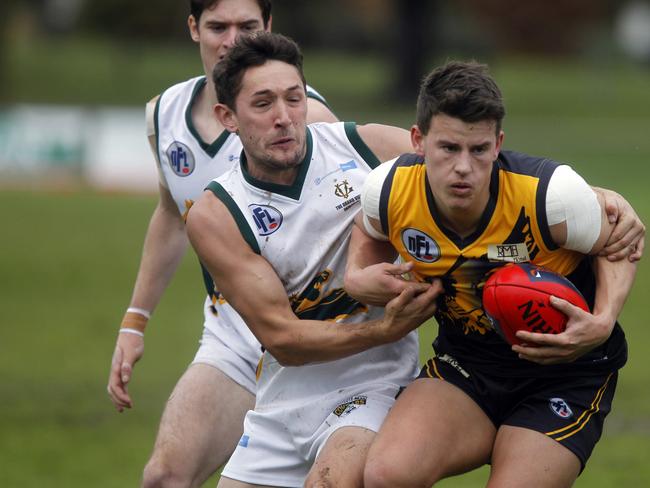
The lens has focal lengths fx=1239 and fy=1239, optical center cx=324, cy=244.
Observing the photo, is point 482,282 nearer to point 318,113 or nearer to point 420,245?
point 420,245

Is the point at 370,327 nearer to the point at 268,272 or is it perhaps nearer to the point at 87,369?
the point at 268,272

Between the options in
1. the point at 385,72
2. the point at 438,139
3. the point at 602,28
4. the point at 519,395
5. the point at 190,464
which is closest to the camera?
the point at 438,139

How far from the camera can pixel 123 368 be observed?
241 inches

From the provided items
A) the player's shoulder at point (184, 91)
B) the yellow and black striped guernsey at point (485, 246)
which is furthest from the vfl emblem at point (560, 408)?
the player's shoulder at point (184, 91)

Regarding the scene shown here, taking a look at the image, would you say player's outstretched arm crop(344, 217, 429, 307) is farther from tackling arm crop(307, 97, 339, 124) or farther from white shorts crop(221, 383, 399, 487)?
A: tackling arm crop(307, 97, 339, 124)

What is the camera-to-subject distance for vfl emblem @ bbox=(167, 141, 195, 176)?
615 cm

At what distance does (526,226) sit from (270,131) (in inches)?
45.6

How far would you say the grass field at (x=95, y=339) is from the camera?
8.93 metres

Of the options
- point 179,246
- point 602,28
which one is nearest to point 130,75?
point 602,28

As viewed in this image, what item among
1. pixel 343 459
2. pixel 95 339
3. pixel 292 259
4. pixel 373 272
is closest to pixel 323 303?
pixel 292 259

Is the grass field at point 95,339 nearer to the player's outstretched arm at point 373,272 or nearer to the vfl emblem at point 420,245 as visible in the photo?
the player's outstretched arm at point 373,272

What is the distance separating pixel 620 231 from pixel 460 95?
32.7 inches

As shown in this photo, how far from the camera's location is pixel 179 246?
653cm

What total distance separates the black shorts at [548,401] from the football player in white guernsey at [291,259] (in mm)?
369
